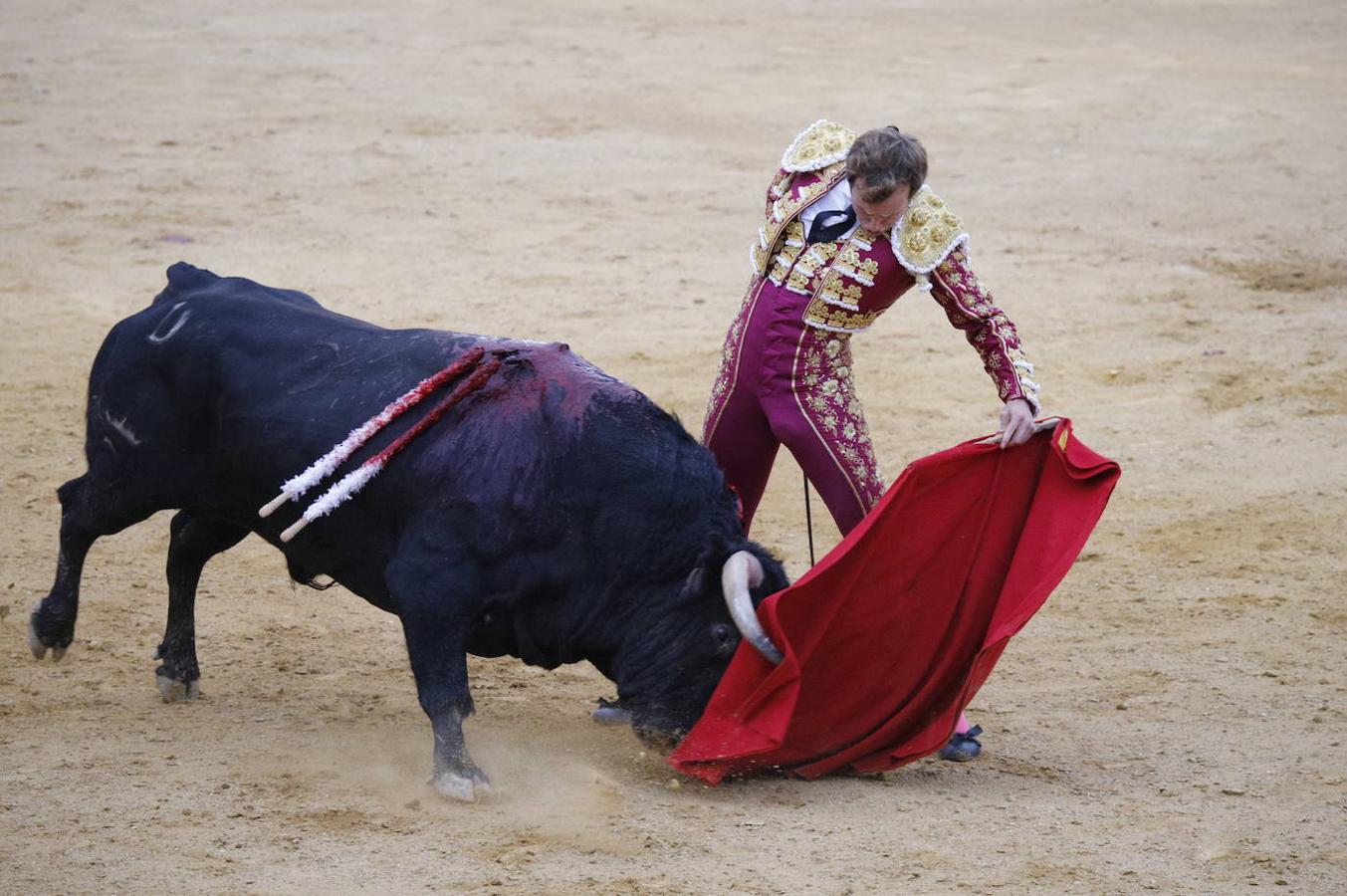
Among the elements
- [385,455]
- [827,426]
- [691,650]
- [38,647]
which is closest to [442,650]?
[385,455]

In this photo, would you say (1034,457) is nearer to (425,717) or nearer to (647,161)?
(425,717)

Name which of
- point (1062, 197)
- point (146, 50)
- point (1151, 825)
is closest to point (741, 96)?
point (1062, 197)

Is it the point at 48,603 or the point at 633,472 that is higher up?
the point at 633,472

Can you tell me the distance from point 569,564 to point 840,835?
A: 0.94 m

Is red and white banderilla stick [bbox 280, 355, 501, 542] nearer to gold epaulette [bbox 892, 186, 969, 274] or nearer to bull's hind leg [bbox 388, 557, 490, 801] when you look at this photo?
bull's hind leg [bbox 388, 557, 490, 801]

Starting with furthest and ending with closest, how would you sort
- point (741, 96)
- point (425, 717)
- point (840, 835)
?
point (741, 96) → point (425, 717) → point (840, 835)

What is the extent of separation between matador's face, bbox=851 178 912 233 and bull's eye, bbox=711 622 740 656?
1106mm

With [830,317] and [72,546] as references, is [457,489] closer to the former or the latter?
[830,317]

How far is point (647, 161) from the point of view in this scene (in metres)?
11.8

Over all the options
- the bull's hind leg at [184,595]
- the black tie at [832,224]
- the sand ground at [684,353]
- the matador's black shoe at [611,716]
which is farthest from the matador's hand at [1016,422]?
the bull's hind leg at [184,595]

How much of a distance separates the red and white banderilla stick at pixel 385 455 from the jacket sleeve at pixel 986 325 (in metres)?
1.21

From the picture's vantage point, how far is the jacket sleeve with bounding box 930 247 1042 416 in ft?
14.8

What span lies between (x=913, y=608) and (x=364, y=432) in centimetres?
149

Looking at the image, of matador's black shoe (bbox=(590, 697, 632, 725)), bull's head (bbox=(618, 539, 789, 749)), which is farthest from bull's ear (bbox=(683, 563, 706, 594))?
matador's black shoe (bbox=(590, 697, 632, 725))
